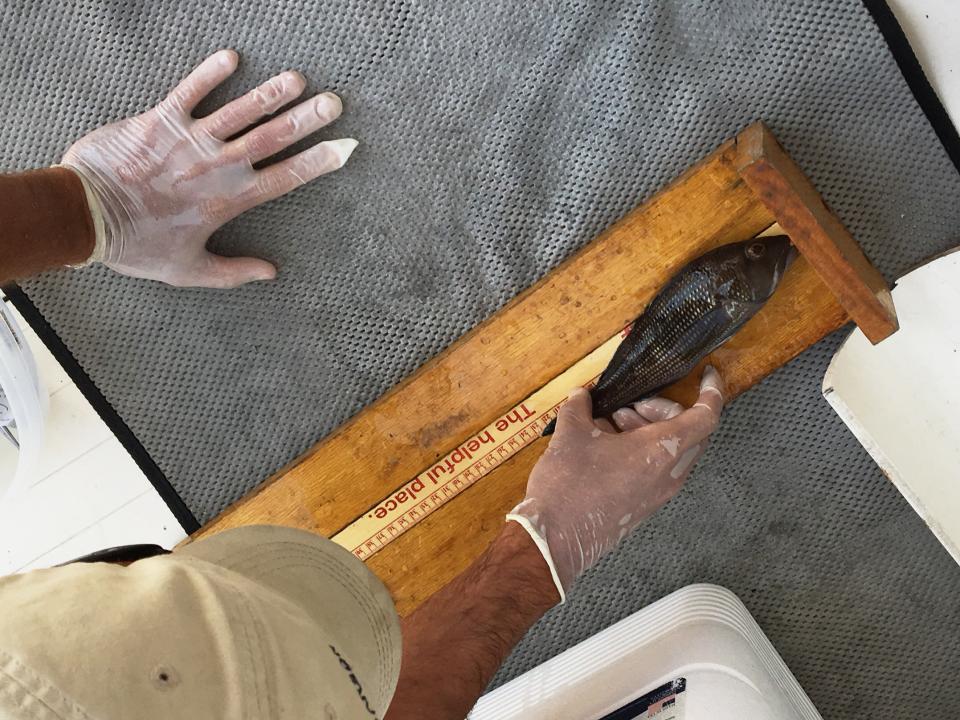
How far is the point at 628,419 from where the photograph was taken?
140cm

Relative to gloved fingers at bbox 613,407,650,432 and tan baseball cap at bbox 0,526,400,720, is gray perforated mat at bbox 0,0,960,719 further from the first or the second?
tan baseball cap at bbox 0,526,400,720

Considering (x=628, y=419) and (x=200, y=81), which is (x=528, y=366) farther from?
(x=200, y=81)

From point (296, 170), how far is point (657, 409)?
0.77 metres

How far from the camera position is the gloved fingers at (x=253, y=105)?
4.59 feet

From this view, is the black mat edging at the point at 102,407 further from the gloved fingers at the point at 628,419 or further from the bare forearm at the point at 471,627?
the gloved fingers at the point at 628,419

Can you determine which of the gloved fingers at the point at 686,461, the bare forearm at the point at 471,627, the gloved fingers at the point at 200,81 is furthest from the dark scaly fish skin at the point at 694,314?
the gloved fingers at the point at 200,81

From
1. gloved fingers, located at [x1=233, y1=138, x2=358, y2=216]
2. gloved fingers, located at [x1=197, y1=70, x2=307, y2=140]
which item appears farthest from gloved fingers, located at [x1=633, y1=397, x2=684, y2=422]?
gloved fingers, located at [x1=197, y1=70, x2=307, y2=140]

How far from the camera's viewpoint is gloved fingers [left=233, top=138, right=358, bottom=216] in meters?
1.42

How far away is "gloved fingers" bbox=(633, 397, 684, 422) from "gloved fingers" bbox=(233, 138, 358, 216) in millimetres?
697

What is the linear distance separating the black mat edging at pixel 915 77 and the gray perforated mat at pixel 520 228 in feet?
0.05

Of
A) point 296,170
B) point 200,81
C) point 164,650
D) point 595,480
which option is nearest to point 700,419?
point 595,480

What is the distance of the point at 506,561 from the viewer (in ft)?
4.14

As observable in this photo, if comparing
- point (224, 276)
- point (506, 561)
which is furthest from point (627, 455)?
point (224, 276)

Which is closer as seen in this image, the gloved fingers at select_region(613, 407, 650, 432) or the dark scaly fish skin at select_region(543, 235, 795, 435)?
the dark scaly fish skin at select_region(543, 235, 795, 435)
